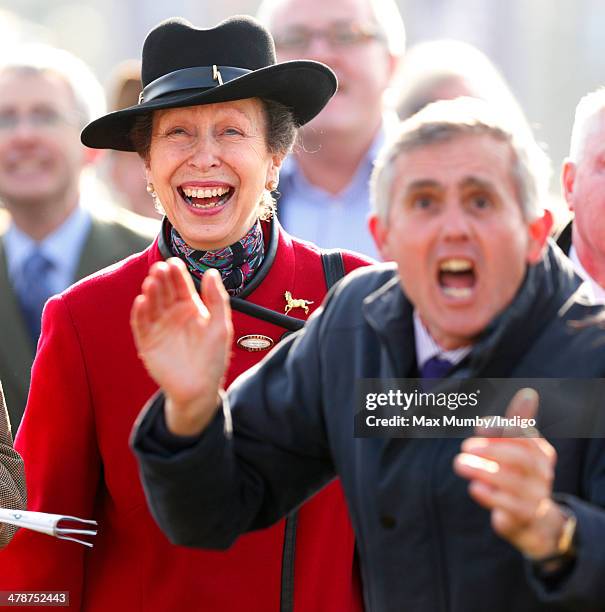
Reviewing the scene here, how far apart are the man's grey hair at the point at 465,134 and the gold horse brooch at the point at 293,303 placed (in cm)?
150

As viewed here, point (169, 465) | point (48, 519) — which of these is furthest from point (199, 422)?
point (48, 519)

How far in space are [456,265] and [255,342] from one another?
1.61m

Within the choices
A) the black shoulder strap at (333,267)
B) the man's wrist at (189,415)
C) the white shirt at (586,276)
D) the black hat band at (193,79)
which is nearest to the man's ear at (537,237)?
the man's wrist at (189,415)

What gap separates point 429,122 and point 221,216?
1700mm

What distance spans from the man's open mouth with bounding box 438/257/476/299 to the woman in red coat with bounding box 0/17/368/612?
1550 millimetres

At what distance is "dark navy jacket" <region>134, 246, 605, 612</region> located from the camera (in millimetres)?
3443

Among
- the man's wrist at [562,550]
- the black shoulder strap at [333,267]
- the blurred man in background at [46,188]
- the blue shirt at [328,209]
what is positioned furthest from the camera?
the blue shirt at [328,209]

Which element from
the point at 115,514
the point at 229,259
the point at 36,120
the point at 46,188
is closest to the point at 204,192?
the point at 229,259

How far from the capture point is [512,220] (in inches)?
136

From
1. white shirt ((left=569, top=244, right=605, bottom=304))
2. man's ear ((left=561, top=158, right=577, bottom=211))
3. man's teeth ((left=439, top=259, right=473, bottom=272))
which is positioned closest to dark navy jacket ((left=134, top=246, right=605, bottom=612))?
man's teeth ((left=439, top=259, right=473, bottom=272))

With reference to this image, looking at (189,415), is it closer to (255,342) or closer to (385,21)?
(255,342)

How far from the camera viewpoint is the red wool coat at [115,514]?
488 cm

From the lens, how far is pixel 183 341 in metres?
3.56

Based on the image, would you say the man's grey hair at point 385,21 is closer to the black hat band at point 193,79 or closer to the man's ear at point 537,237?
the black hat band at point 193,79
